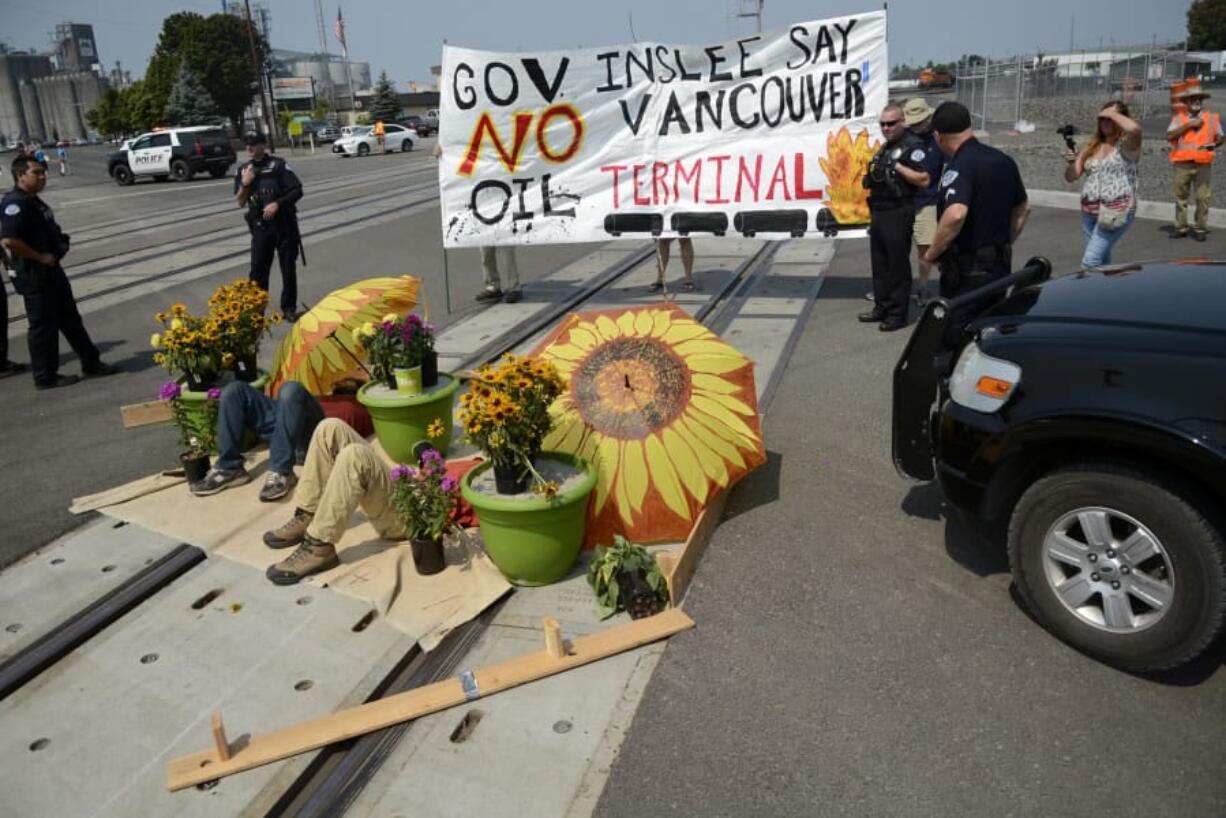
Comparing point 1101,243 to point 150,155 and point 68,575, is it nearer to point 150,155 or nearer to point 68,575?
point 68,575

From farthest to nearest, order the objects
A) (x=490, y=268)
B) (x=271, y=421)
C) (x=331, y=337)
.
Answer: (x=490, y=268) → (x=331, y=337) → (x=271, y=421)

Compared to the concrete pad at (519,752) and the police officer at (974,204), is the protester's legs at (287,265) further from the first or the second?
the concrete pad at (519,752)

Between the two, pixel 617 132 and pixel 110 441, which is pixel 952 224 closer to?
pixel 617 132

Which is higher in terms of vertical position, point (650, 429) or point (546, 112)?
point (546, 112)

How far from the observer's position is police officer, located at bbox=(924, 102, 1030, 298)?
17.6ft

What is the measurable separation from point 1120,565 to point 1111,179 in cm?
471

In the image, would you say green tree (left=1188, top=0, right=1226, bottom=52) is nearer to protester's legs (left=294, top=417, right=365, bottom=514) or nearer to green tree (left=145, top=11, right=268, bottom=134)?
green tree (left=145, top=11, right=268, bottom=134)

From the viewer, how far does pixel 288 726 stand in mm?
3393

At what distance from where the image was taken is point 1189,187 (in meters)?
10.5

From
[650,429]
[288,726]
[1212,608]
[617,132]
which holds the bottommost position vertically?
[288,726]

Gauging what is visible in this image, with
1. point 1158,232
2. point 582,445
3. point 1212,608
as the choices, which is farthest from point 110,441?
point 1158,232

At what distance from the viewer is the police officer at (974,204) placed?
535cm

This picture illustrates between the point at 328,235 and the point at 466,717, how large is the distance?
45.5ft

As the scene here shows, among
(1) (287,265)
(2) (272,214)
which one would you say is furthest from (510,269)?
(2) (272,214)
